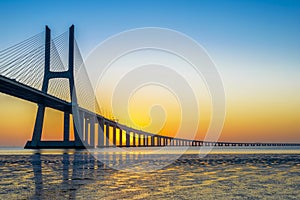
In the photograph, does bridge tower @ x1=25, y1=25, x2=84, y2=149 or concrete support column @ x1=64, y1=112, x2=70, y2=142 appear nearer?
bridge tower @ x1=25, y1=25, x2=84, y2=149

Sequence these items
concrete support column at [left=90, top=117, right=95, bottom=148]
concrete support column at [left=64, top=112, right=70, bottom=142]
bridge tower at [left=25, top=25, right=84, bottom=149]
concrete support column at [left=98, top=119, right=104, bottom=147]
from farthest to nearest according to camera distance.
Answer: concrete support column at [left=98, top=119, right=104, bottom=147], concrete support column at [left=90, top=117, right=95, bottom=148], concrete support column at [left=64, top=112, right=70, bottom=142], bridge tower at [left=25, top=25, right=84, bottom=149]

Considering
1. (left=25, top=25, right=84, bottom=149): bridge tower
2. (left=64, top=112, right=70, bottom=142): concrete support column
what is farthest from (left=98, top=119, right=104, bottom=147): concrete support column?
(left=64, top=112, right=70, bottom=142): concrete support column

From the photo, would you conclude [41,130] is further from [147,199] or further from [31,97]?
[147,199]

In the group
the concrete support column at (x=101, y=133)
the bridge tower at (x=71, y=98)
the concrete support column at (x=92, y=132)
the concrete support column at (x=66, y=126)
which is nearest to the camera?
the bridge tower at (x=71, y=98)

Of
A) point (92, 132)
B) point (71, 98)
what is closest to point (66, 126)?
point (71, 98)

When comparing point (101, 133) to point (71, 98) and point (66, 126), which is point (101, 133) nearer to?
point (66, 126)

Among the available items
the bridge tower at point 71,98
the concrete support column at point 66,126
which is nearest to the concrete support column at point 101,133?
the bridge tower at point 71,98

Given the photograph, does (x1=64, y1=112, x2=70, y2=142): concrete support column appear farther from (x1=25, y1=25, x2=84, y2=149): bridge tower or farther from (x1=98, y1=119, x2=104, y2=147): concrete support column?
(x1=98, y1=119, x2=104, y2=147): concrete support column

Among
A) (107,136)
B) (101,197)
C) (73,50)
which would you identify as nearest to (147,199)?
(101,197)

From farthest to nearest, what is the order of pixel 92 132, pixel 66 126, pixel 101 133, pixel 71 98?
pixel 101 133 < pixel 92 132 < pixel 66 126 < pixel 71 98

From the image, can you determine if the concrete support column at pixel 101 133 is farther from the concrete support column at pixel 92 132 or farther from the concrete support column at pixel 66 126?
the concrete support column at pixel 66 126

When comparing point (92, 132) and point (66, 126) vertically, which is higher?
point (92, 132)
